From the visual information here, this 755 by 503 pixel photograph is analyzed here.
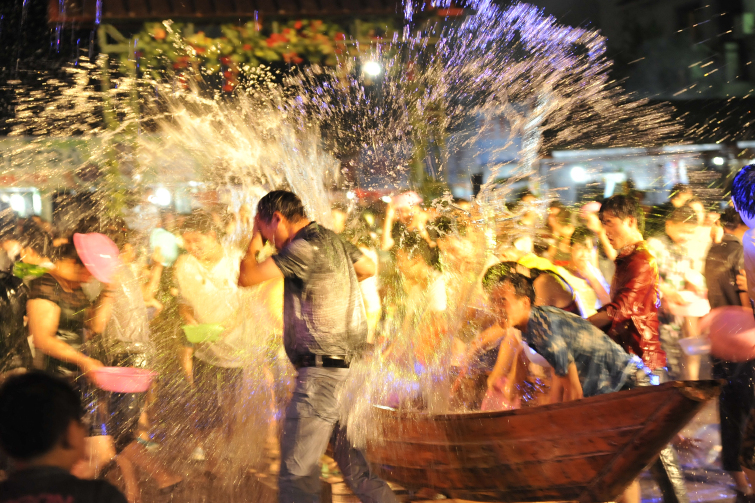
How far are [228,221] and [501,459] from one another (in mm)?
4076

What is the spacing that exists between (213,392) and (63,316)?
66.1 inches

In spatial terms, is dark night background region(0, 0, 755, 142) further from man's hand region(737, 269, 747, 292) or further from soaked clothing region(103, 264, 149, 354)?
soaked clothing region(103, 264, 149, 354)

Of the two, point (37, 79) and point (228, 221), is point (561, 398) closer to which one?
point (228, 221)

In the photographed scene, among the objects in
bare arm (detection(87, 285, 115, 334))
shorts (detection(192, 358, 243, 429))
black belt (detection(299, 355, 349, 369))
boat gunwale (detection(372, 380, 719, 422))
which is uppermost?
bare arm (detection(87, 285, 115, 334))

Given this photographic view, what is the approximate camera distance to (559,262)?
5555 millimetres

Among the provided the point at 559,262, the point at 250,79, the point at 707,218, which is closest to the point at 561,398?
the point at 559,262

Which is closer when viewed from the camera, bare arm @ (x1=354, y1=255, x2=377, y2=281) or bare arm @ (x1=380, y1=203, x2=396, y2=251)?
bare arm @ (x1=354, y1=255, x2=377, y2=281)

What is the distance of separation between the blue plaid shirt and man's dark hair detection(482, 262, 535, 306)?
0.45ft

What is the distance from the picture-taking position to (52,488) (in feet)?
6.03

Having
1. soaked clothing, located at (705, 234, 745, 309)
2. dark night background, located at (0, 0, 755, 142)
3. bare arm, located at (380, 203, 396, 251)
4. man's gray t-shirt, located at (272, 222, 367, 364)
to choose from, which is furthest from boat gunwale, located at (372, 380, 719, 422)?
dark night background, located at (0, 0, 755, 142)

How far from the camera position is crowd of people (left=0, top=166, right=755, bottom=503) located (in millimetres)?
3023

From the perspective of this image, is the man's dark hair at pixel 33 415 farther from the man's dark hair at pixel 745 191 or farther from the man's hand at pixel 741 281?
the man's hand at pixel 741 281

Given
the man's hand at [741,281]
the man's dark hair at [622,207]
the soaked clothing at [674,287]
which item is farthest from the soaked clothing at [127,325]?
the soaked clothing at [674,287]

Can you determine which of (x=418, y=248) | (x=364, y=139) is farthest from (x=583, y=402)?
(x=364, y=139)
